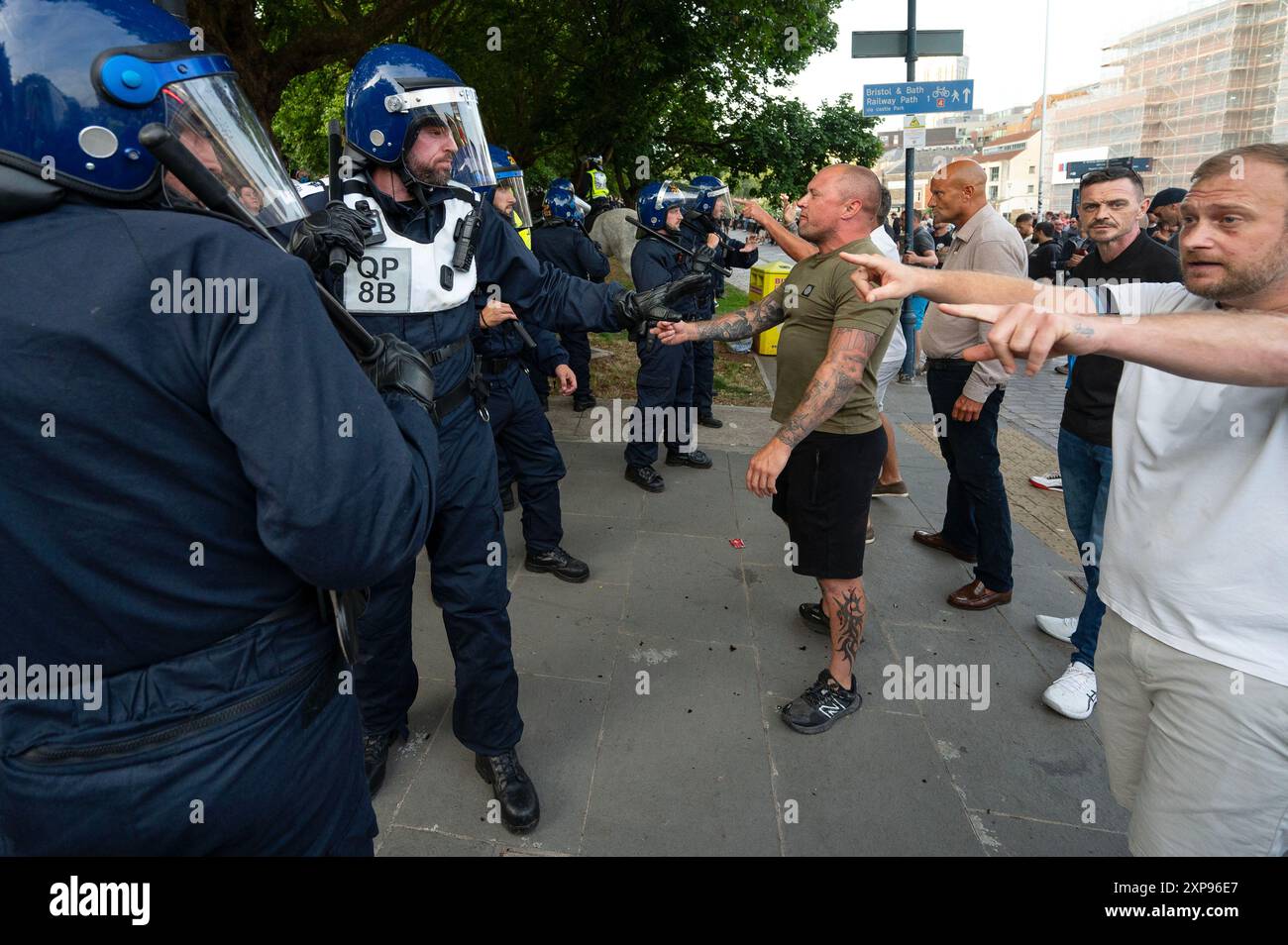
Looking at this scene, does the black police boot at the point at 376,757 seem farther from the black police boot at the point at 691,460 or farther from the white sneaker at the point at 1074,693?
the black police boot at the point at 691,460

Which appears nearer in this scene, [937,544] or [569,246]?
[937,544]

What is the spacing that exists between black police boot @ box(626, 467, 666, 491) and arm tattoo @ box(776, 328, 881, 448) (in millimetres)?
2916

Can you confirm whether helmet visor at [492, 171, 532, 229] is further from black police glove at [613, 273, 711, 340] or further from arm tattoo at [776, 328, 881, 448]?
arm tattoo at [776, 328, 881, 448]

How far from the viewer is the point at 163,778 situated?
1120 millimetres

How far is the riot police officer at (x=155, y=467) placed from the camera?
3.22 feet

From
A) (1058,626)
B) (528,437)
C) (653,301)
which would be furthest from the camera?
(528,437)

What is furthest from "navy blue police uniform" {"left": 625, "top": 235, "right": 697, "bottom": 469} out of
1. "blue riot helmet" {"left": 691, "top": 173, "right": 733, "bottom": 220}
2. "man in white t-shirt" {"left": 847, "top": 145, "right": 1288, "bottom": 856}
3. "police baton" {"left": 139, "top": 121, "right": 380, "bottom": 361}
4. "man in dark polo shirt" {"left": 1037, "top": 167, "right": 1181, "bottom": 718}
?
"police baton" {"left": 139, "top": 121, "right": 380, "bottom": 361}

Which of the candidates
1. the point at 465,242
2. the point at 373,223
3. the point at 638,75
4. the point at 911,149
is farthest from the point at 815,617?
the point at 638,75

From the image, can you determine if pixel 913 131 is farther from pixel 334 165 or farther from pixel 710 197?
pixel 334 165

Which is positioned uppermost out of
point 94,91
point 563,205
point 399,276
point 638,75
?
point 638,75

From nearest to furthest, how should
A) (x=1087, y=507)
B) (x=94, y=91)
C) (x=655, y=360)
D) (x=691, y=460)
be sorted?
(x=94, y=91) → (x=1087, y=507) → (x=655, y=360) → (x=691, y=460)

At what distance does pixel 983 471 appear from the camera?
3.95 metres

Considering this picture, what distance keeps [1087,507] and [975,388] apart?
771 mm

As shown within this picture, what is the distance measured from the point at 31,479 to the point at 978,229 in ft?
13.4
